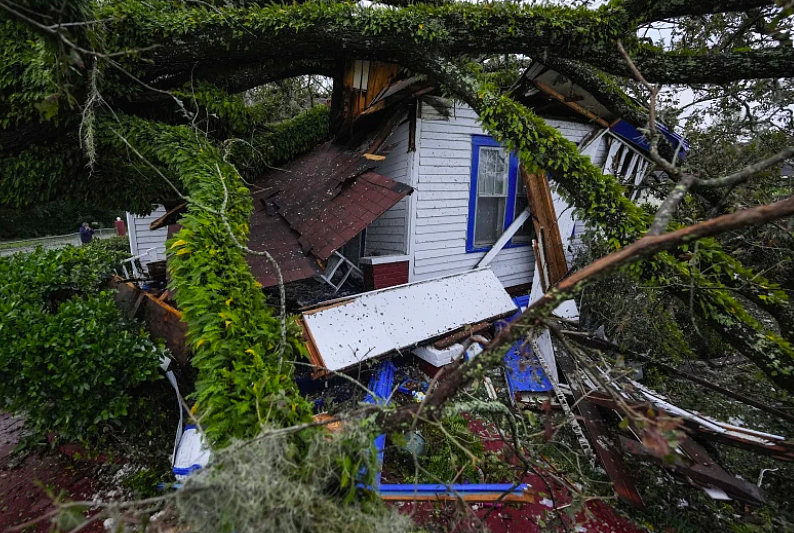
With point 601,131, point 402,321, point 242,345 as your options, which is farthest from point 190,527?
point 601,131

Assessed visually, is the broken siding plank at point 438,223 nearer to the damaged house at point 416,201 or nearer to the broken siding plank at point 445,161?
the damaged house at point 416,201

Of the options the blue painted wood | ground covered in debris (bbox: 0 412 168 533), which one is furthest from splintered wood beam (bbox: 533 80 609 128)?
ground covered in debris (bbox: 0 412 168 533)

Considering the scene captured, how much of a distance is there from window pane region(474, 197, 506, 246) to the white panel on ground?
1196mm

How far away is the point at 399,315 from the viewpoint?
504cm

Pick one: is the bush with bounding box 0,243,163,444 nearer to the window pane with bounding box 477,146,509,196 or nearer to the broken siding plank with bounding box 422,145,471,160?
the broken siding plank with bounding box 422,145,471,160

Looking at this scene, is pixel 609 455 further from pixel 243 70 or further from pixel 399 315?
pixel 243 70

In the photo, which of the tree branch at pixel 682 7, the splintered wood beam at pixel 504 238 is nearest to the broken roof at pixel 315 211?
the splintered wood beam at pixel 504 238

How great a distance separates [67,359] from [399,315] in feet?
11.7

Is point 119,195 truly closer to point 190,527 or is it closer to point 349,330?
point 349,330

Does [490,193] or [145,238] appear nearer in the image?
[490,193]

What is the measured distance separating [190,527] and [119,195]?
5.52m

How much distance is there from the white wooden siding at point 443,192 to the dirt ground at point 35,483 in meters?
4.86

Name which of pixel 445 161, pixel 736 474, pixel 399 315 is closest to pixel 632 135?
pixel 445 161

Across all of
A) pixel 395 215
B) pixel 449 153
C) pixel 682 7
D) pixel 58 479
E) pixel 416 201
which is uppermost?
pixel 682 7
